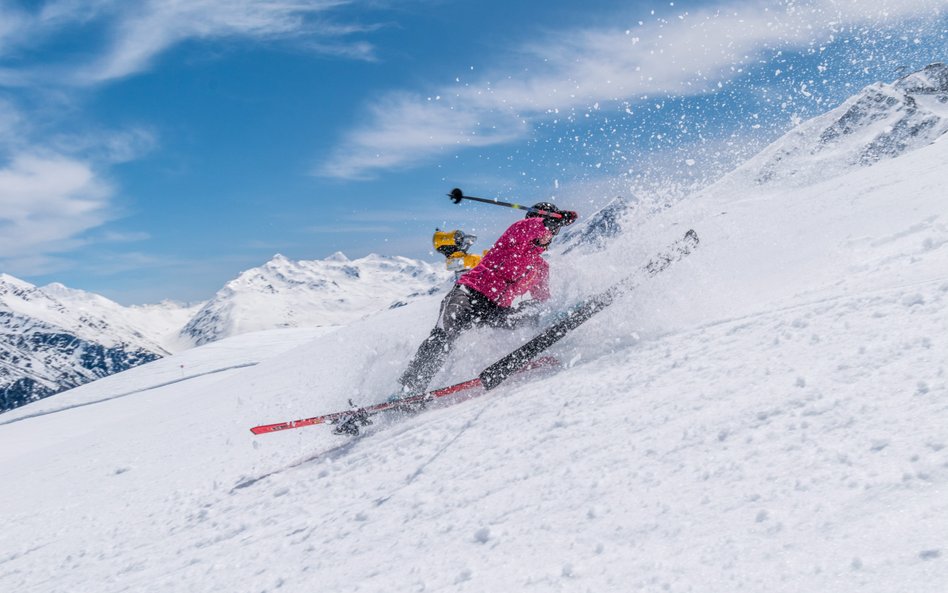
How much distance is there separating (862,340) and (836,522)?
204 centimetres

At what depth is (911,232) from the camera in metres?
6.42

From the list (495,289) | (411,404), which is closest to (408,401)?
(411,404)

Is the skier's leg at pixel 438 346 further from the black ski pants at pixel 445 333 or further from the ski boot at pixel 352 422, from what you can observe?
the ski boot at pixel 352 422

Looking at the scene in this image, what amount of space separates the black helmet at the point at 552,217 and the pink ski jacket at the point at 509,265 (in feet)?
0.44

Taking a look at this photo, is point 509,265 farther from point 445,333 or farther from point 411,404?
point 411,404

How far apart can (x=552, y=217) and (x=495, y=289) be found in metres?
1.30

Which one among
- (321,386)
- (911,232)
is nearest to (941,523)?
(911,232)

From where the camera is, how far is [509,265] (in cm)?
781

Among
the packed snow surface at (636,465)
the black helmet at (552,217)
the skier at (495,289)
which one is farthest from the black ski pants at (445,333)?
the black helmet at (552,217)

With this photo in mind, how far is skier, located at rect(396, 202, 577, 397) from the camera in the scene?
7.57 metres

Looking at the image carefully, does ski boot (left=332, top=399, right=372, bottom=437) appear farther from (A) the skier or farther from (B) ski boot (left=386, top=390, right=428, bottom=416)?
(A) the skier

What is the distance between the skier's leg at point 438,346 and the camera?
7516 millimetres

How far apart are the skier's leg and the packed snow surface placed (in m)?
0.58

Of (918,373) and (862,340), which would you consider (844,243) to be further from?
(918,373)
